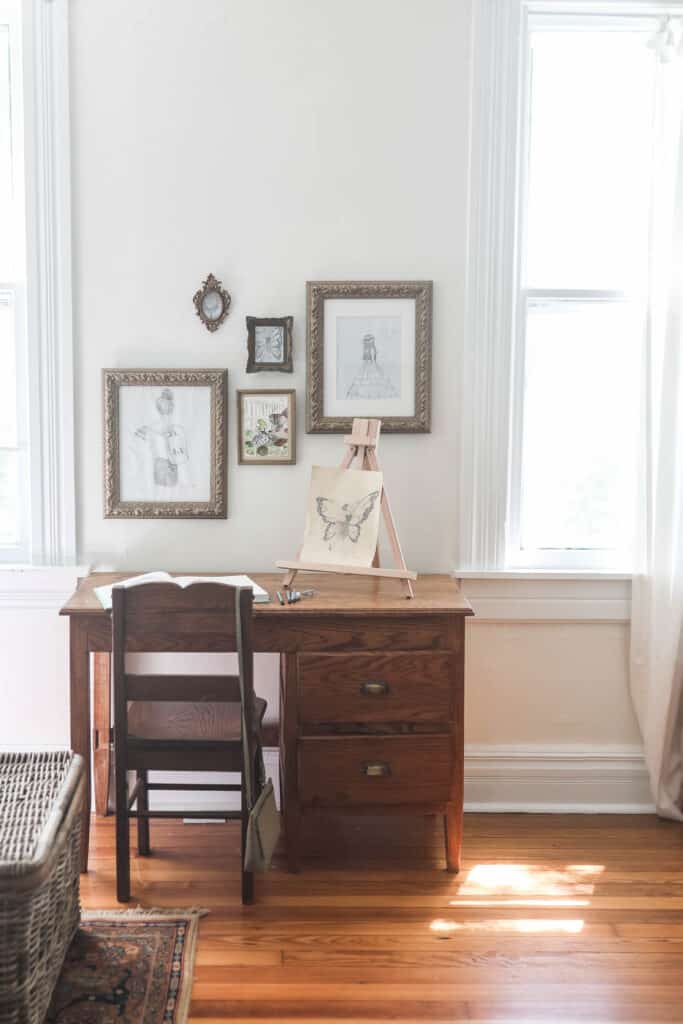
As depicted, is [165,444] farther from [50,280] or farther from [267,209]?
[267,209]

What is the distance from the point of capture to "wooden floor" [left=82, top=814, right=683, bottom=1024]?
83.9 inches

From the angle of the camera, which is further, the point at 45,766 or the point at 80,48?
the point at 80,48

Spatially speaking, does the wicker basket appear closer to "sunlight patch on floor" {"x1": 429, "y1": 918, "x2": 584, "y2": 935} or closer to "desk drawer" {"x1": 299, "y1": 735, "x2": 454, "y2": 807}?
"desk drawer" {"x1": 299, "y1": 735, "x2": 454, "y2": 807}

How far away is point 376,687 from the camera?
105 inches

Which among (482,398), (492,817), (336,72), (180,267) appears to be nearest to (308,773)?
(492,817)

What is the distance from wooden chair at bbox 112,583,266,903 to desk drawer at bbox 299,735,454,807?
0.17 metres

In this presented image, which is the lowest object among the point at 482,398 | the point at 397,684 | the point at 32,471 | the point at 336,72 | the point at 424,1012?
the point at 424,1012

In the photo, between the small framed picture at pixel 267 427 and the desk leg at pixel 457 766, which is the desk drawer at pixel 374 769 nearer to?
the desk leg at pixel 457 766

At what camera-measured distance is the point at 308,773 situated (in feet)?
8.77

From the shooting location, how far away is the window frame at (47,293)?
296 cm

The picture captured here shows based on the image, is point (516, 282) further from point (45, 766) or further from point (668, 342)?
point (45, 766)

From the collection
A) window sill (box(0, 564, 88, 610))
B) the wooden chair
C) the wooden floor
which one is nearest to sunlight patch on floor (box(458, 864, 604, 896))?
the wooden floor

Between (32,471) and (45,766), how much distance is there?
114 centimetres

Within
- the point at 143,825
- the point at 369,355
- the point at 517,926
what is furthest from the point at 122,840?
the point at 369,355
